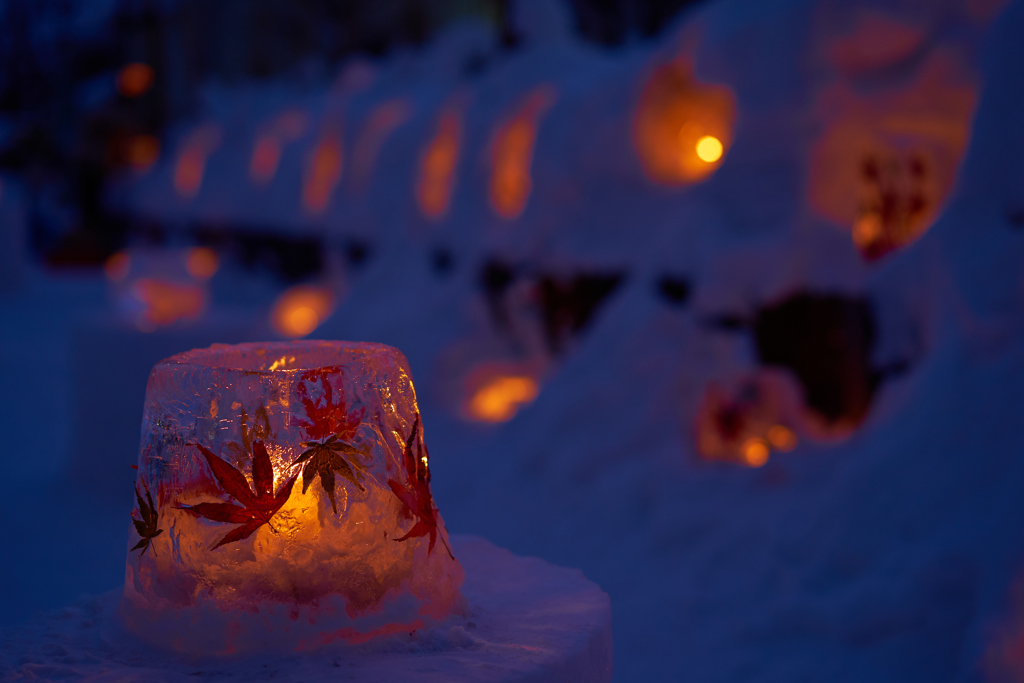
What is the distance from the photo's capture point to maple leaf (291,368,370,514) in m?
1.81

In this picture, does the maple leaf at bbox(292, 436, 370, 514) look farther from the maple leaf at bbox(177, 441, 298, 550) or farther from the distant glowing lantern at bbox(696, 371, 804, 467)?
the distant glowing lantern at bbox(696, 371, 804, 467)

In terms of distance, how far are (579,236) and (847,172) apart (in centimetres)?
242

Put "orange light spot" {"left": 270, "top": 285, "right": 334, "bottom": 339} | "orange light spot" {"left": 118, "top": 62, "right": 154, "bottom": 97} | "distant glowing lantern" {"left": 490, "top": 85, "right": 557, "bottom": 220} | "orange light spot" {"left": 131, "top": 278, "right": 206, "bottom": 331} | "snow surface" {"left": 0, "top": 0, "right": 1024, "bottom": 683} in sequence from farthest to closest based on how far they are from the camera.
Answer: "orange light spot" {"left": 118, "top": 62, "right": 154, "bottom": 97} < "orange light spot" {"left": 270, "top": 285, "right": 334, "bottom": 339} < "distant glowing lantern" {"left": 490, "top": 85, "right": 557, "bottom": 220} < "orange light spot" {"left": 131, "top": 278, "right": 206, "bottom": 331} < "snow surface" {"left": 0, "top": 0, "right": 1024, "bottom": 683}

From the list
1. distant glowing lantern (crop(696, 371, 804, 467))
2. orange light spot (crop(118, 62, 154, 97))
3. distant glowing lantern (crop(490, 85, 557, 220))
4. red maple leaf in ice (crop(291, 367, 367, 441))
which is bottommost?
red maple leaf in ice (crop(291, 367, 367, 441))

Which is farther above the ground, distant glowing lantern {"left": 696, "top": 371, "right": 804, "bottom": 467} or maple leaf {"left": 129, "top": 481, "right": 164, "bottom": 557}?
distant glowing lantern {"left": 696, "top": 371, "right": 804, "bottom": 467}

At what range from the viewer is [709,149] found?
5793 mm

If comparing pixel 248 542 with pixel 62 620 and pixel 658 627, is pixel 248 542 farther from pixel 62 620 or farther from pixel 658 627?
pixel 658 627

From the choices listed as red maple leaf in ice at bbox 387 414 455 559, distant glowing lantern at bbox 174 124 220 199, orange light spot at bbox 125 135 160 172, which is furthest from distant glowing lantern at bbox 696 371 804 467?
orange light spot at bbox 125 135 160 172

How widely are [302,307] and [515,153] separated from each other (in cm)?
508

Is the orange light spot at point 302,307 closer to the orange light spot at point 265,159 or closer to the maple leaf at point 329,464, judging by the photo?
the orange light spot at point 265,159

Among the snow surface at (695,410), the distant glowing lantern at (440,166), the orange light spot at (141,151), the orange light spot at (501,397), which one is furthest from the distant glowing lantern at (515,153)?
the orange light spot at (141,151)

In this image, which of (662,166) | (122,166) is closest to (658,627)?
(662,166)

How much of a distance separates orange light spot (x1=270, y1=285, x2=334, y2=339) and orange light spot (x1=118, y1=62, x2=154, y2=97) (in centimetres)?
1431

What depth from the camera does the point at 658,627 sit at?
12.0 ft
